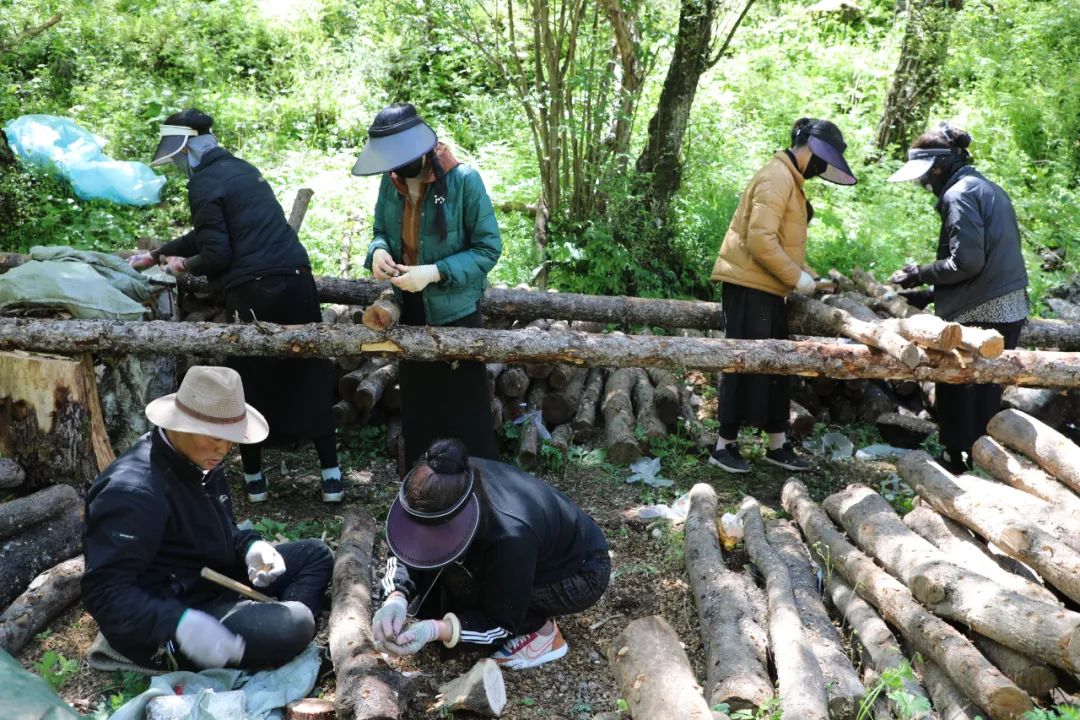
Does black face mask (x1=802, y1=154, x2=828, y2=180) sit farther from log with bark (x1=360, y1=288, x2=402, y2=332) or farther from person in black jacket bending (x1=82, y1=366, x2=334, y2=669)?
person in black jacket bending (x1=82, y1=366, x2=334, y2=669)

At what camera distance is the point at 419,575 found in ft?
13.9

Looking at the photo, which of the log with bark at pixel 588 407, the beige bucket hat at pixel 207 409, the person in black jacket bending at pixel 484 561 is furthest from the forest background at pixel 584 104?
the beige bucket hat at pixel 207 409

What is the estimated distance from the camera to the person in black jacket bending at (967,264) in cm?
623

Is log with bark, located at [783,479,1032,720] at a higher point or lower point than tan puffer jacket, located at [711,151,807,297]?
lower

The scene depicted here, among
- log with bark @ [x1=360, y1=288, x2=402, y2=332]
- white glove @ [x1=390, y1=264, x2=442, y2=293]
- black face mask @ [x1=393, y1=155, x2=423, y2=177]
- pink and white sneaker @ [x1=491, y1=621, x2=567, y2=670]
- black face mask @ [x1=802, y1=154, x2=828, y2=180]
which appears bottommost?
pink and white sneaker @ [x1=491, y1=621, x2=567, y2=670]

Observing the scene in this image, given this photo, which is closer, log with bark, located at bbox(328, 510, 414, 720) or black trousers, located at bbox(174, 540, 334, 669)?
log with bark, located at bbox(328, 510, 414, 720)

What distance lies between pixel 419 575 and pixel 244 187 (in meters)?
2.91

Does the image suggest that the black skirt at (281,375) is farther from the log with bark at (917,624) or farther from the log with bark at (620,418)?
the log with bark at (917,624)

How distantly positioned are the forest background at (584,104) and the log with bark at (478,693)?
5.44m

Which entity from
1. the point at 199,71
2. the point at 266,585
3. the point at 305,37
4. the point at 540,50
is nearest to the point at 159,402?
the point at 266,585

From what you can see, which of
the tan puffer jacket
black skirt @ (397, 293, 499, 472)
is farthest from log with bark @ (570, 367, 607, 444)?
black skirt @ (397, 293, 499, 472)

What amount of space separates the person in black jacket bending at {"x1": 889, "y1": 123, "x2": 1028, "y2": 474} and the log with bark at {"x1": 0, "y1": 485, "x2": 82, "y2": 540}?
5.33 meters

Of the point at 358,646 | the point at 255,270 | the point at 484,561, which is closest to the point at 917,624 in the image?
the point at 484,561

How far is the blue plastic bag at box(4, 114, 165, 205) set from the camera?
10320mm
